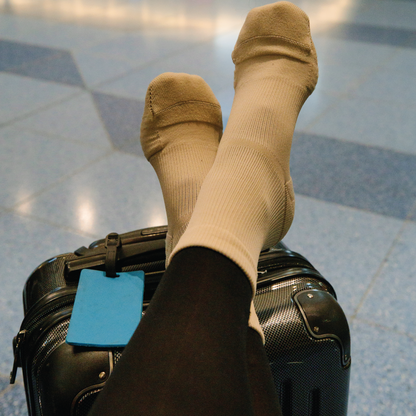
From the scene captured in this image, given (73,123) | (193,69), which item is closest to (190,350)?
(73,123)

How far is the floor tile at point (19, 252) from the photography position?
Result: 106 cm

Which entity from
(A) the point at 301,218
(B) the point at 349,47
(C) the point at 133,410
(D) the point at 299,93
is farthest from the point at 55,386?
(B) the point at 349,47

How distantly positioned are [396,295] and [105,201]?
0.91 metres

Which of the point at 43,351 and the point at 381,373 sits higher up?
the point at 43,351

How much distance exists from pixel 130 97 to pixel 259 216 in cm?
174

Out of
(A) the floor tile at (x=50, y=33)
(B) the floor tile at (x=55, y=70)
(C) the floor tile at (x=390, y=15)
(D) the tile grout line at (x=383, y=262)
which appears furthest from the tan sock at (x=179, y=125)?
(C) the floor tile at (x=390, y=15)

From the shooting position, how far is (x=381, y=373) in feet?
3.13

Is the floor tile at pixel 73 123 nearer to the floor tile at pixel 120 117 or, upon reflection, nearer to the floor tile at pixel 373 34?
the floor tile at pixel 120 117

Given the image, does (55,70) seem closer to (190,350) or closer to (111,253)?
(111,253)

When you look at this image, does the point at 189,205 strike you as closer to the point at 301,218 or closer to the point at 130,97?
the point at 301,218

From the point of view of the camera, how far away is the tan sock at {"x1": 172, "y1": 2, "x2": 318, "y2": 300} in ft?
1.98

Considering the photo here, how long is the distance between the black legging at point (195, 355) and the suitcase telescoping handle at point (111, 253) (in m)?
0.19

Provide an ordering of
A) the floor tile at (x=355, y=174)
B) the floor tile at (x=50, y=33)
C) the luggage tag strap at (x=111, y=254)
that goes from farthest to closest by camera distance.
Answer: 1. the floor tile at (x=50, y=33)
2. the floor tile at (x=355, y=174)
3. the luggage tag strap at (x=111, y=254)

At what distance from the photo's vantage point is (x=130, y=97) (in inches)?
89.8
